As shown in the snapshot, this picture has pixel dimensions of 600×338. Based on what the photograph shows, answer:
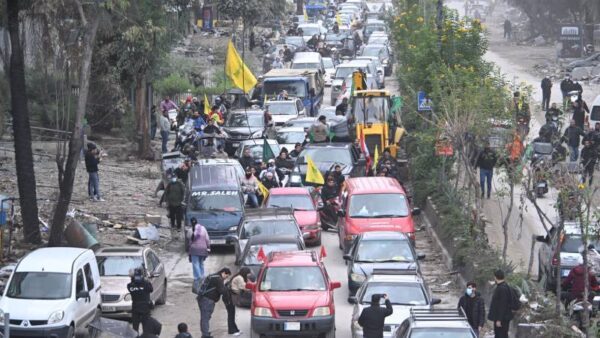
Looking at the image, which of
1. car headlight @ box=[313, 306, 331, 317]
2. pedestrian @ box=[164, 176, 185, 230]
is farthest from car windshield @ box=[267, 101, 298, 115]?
car headlight @ box=[313, 306, 331, 317]

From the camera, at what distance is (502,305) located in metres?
21.6

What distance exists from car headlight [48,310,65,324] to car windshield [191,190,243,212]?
1027cm

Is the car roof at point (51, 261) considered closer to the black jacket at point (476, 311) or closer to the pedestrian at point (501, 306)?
the black jacket at point (476, 311)

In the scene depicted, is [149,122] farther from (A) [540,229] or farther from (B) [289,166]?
(A) [540,229]

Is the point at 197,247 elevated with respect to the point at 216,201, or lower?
elevated

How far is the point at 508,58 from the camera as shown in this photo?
85562 millimetres

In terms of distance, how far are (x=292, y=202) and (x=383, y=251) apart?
6.32 m

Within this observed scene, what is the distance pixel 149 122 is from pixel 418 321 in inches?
1091

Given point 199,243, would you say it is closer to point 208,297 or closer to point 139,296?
point 208,297

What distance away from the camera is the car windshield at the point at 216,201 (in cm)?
3275

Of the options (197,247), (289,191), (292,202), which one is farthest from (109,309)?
(289,191)

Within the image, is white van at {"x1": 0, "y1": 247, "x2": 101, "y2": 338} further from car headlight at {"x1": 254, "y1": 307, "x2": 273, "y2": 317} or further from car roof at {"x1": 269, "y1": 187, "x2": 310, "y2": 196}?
car roof at {"x1": 269, "y1": 187, "x2": 310, "y2": 196}

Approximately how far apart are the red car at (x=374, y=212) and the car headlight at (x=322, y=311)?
7.11 metres

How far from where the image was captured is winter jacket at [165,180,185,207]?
33.7 m
